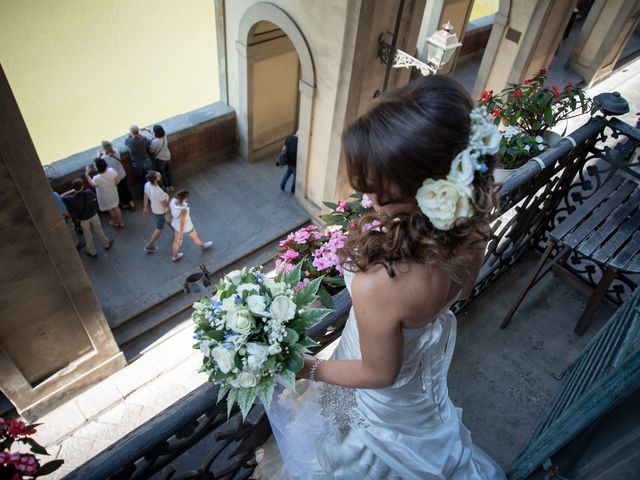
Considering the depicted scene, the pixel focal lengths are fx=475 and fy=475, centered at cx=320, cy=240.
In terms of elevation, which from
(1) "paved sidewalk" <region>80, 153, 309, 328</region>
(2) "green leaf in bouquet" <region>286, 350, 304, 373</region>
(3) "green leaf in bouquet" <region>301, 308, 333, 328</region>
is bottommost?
(1) "paved sidewalk" <region>80, 153, 309, 328</region>

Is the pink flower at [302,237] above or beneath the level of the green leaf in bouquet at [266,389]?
beneath

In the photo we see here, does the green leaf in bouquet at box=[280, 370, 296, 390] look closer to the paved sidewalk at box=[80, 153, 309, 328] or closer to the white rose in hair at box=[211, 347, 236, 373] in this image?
the white rose in hair at box=[211, 347, 236, 373]

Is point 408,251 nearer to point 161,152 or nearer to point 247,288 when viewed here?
point 247,288

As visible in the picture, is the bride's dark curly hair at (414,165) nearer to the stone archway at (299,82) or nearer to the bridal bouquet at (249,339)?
the bridal bouquet at (249,339)

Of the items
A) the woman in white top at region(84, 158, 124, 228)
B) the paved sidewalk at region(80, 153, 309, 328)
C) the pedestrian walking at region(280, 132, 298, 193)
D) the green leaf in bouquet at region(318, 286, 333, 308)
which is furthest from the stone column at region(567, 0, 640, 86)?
the green leaf in bouquet at region(318, 286, 333, 308)

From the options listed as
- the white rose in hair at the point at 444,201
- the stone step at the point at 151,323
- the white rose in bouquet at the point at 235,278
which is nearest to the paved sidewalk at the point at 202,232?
the stone step at the point at 151,323

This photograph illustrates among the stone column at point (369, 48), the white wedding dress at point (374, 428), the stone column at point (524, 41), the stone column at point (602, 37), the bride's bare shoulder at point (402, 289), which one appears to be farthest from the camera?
the stone column at point (602, 37)

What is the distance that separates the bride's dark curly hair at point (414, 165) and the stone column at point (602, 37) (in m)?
12.3

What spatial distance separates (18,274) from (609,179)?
17.1 ft

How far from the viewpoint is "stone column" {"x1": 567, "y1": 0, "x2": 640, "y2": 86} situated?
429 inches

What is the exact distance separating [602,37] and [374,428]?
12.5 meters

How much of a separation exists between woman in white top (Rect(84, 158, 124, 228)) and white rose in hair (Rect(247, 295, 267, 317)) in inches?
238

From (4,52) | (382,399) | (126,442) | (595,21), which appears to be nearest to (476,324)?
(382,399)

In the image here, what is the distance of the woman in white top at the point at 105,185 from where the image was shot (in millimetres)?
6771
